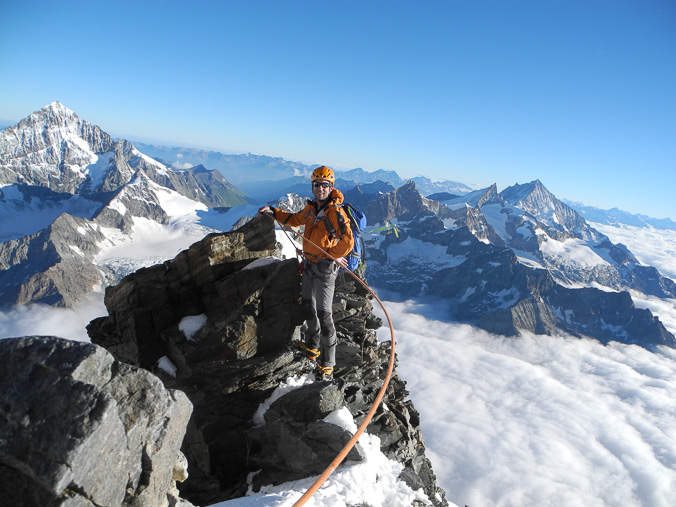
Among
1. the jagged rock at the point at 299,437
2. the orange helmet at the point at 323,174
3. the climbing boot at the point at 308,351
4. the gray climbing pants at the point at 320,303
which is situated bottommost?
the jagged rock at the point at 299,437

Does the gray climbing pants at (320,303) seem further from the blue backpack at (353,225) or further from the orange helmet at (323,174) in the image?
the orange helmet at (323,174)

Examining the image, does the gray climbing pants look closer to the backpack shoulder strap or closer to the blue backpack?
the blue backpack

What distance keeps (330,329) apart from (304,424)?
336 centimetres

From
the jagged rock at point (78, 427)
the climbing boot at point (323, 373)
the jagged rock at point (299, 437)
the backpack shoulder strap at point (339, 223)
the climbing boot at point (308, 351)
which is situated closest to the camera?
the jagged rock at point (78, 427)

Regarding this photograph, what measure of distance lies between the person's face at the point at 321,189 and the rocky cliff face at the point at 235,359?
11.8 ft

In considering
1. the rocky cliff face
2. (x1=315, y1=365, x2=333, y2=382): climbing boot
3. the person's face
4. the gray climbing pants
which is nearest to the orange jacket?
the person's face

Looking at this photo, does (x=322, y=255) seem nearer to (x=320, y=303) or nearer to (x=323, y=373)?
(x=320, y=303)

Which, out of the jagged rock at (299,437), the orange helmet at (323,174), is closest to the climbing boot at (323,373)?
the jagged rock at (299,437)

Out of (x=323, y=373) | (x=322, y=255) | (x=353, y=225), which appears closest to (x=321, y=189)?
(x=353, y=225)

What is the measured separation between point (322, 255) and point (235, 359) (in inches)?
221

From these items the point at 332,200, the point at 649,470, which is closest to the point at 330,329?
the point at 332,200

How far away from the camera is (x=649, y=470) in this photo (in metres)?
173

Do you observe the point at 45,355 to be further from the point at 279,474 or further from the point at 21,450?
the point at 279,474

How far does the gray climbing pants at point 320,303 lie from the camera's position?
12.4 metres
